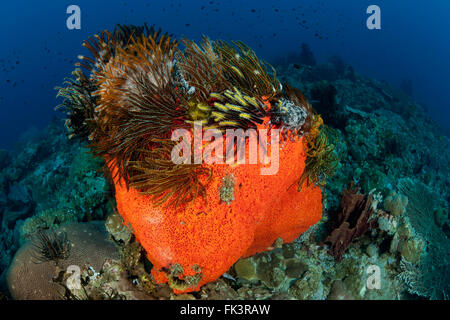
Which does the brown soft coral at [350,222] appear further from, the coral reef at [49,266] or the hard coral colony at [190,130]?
the coral reef at [49,266]

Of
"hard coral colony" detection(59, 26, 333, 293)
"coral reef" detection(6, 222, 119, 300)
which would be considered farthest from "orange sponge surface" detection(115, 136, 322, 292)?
"coral reef" detection(6, 222, 119, 300)

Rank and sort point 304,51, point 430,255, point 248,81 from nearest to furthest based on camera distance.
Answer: point 248,81 < point 430,255 < point 304,51

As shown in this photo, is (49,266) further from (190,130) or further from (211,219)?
(190,130)

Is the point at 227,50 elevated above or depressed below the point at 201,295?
above

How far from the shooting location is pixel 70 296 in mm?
4039

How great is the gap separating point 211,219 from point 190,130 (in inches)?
43.2

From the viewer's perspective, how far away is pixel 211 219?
120 inches

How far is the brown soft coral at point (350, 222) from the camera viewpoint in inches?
176

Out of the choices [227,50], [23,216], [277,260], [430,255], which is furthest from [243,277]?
[23,216]

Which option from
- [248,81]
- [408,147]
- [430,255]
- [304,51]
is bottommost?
[430,255]

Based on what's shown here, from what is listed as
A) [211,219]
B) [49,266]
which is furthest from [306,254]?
[49,266]

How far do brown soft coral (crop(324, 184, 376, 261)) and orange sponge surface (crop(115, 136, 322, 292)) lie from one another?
1.66 metres

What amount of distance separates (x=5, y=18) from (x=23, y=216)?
353 feet

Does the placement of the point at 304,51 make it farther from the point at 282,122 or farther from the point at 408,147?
the point at 282,122
